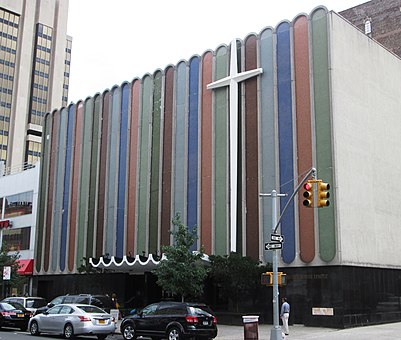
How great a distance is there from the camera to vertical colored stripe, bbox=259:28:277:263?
30.1m

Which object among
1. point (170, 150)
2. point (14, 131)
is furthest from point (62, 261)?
point (14, 131)

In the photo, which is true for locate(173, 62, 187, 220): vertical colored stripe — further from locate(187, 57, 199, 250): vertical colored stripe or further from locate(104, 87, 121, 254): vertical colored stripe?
locate(104, 87, 121, 254): vertical colored stripe

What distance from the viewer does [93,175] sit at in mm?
41281

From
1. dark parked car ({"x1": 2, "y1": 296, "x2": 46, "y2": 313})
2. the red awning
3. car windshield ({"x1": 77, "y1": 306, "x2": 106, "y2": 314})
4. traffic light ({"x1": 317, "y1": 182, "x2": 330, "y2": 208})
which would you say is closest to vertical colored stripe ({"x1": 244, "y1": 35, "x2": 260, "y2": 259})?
car windshield ({"x1": 77, "y1": 306, "x2": 106, "y2": 314})

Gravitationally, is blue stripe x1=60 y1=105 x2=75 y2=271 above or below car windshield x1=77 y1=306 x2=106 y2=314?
above

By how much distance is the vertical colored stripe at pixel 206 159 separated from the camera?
107 feet

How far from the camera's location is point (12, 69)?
112 metres

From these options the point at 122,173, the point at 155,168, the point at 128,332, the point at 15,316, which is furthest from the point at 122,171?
the point at 128,332

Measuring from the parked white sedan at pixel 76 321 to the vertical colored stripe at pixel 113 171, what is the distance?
44.9 ft

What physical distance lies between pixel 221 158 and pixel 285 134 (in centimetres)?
452

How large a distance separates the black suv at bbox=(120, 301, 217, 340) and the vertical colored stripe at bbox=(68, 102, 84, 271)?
18.9 metres

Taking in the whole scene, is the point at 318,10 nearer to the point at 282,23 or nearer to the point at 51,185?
the point at 282,23

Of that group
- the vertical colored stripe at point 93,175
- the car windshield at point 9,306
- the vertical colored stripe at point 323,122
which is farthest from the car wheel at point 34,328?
the vertical colored stripe at point 93,175

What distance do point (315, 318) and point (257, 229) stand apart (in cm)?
577
